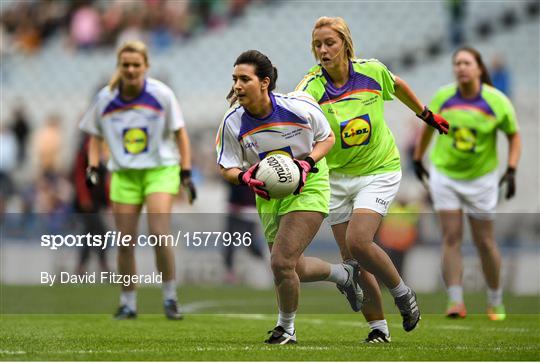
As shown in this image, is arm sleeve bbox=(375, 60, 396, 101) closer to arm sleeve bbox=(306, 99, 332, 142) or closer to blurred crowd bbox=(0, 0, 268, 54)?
arm sleeve bbox=(306, 99, 332, 142)

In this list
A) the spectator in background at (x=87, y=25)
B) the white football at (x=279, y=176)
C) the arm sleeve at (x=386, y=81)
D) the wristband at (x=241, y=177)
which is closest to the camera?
the white football at (x=279, y=176)

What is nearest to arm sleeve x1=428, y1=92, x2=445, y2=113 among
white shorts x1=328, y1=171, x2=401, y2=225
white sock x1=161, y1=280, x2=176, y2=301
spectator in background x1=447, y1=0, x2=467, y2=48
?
white sock x1=161, y1=280, x2=176, y2=301

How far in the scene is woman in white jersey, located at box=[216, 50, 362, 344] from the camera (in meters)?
6.89

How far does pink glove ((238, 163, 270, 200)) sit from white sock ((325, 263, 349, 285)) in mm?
1005

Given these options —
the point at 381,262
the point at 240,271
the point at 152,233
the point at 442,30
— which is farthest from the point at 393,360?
the point at 442,30

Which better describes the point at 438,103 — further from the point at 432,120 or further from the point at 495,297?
the point at 432,120

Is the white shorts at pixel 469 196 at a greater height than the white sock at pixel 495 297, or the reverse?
the white shorts at pixel 469 196

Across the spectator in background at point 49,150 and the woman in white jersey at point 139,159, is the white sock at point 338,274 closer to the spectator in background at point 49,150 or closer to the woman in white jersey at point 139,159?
the woman in white jersey at point 139,159

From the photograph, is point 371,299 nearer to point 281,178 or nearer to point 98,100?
point 281,178

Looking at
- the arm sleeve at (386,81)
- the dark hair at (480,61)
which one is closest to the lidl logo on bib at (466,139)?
the dark hair at (480,61)

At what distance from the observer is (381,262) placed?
736 centimetres

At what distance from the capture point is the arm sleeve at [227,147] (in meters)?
6.98

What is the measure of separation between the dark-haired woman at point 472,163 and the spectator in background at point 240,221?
15.7 ft

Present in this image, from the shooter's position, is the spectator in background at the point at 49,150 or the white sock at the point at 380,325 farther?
the spectator in background at the point at 49,150
